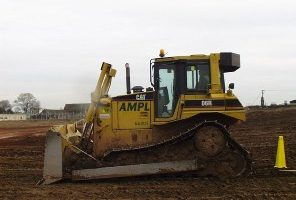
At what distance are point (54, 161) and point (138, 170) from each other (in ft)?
6.45

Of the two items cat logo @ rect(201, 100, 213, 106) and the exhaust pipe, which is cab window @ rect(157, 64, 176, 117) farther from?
the exhaust pipe

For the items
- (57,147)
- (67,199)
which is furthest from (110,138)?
(67,199)

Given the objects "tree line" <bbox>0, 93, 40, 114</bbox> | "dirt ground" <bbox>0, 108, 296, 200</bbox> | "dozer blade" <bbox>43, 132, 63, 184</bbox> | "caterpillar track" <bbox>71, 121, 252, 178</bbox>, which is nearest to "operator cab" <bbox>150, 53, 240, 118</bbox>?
"caterpillar track" <bbox>71, 121, 252, 178</bbox>

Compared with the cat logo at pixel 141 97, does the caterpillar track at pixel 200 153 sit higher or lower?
lower

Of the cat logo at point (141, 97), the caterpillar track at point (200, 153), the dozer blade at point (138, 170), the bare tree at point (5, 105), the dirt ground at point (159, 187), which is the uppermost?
the bare tree at point (5, 105)

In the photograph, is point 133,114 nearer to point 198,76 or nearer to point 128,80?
point 128,80

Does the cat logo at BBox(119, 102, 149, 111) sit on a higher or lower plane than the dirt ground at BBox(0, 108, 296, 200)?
higher

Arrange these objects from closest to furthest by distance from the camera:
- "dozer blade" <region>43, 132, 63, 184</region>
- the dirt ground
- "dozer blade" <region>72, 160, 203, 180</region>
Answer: the dirt ground → "dozer blade" <region>72, 160, 203, 180</region> → "dozer blade" <region>43, 132, 63, 184</region>

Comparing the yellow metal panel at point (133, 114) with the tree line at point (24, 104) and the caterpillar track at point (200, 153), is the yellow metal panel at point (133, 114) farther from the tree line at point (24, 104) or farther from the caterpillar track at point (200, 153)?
the tree line at point (24, 104)

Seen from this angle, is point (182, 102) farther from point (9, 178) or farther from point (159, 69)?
point (9, 178)

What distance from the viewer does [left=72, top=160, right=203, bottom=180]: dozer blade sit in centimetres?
1177

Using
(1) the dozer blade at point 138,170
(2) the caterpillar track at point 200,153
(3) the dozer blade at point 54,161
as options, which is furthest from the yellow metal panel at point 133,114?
(3) the dozer blade at point 54,161

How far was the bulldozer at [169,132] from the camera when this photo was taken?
1178 centimetres

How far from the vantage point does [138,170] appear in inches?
466
